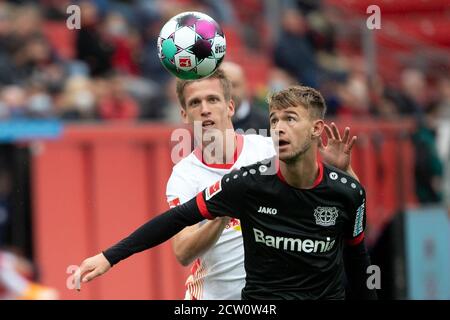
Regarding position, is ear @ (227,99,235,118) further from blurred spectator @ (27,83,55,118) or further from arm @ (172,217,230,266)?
blurred spectator @ (27,83,55,118)

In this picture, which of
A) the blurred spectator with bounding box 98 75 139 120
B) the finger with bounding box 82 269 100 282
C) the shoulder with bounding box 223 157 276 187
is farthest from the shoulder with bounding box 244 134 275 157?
the blurred spectator with bounding box 98 75 139 120

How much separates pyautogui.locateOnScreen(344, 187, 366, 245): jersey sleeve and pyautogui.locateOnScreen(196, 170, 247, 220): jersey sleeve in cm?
58

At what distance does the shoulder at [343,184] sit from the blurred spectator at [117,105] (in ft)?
19.6

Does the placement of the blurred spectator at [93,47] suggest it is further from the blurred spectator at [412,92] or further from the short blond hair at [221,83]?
the short blond hair at [221,83]

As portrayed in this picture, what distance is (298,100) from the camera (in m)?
5.96

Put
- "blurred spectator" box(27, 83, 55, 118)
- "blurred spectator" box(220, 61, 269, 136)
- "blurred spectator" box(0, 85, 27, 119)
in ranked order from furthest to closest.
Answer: "blurred spectator" box(27, 83, 55, 118) → "blurred spectator" box(0, 85, 27, 119) → "blurred spectator" box(220, 61, 269, 136)

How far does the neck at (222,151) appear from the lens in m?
6.84

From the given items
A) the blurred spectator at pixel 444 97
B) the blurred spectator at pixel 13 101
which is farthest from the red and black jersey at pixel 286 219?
the blurred spectator at pixel 444 97

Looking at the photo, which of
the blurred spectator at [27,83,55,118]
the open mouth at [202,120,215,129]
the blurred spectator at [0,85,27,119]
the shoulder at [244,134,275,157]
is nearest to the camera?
the open mouth at [202,120,215,129]

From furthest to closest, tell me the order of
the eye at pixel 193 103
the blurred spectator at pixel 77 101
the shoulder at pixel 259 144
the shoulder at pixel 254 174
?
1. the blurred spectator at pixel 77 101
2. the shoulder at pixel 259 144
3. the eye at pixel 193 103
4. the shoulder at pixel 254 174

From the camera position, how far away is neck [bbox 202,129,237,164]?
6836 mm

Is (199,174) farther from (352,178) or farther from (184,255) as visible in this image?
(352,178)

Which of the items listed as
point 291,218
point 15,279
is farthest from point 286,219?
point 15,279

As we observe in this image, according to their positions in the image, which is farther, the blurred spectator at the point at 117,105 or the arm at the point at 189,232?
the blurred spectator at the point at 117,105
